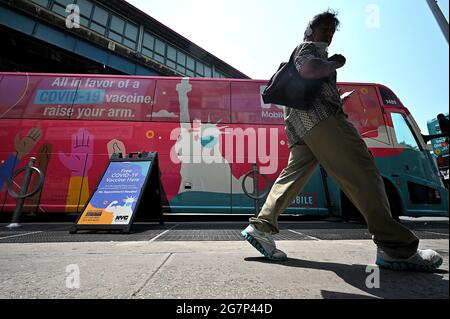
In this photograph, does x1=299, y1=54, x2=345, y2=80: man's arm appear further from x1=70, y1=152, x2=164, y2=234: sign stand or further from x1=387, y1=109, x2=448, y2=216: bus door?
x1=387, y1=109, x2=448, y2=216: bus door

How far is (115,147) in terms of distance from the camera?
16.6ft

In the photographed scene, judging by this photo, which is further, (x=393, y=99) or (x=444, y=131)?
(x=393, y=99)

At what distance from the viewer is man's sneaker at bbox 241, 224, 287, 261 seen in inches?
63.8

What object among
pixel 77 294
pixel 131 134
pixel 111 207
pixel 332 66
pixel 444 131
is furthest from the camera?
pixel 131 134

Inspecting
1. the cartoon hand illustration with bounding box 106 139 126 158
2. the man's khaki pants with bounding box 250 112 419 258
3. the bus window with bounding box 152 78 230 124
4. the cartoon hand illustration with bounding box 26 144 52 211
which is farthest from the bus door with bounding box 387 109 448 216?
the cartoon hand illustration with bounding box 26 144 52 211

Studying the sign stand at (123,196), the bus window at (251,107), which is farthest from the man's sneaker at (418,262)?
the bus window at (251,107)

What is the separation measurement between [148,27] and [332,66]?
769 inches

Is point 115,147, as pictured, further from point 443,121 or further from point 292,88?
point 443,121

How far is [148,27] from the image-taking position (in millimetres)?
17734

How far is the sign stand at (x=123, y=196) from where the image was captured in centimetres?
330

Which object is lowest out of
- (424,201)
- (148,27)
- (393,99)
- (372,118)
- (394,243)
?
(394,243)

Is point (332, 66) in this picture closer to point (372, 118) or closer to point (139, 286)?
point (139, 286)

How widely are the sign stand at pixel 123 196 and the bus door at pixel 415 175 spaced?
459cm
